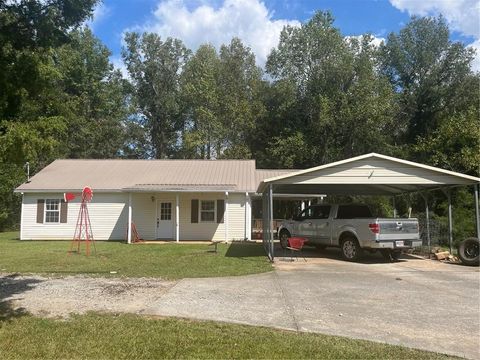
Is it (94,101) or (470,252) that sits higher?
(94,101)

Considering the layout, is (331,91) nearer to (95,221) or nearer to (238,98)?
(238,98)

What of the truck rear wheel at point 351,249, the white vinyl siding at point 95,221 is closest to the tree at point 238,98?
the white vinyl siding at point 95,221

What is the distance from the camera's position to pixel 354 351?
557 centimetres

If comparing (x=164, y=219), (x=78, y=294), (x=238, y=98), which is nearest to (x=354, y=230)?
(x=78, y=294)

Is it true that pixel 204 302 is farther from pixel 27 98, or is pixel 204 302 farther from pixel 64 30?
pixel 64 30

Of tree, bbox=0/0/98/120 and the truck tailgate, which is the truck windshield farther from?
tree, bbox=0/0/98/120

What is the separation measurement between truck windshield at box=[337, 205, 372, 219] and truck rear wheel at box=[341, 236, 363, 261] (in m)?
0.91

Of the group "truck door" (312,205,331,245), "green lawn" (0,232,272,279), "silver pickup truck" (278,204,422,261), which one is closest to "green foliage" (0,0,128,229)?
"green lawn" (0,232,272,279)

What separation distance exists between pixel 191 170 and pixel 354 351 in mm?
21638

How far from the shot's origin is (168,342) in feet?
19.1

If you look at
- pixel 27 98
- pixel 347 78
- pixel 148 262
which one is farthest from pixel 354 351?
pixel 347 78

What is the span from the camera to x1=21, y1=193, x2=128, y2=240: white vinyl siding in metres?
23.8

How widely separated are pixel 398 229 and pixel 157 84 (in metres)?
38.0

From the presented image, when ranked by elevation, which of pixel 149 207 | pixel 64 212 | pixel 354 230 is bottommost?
pixel 354 230
